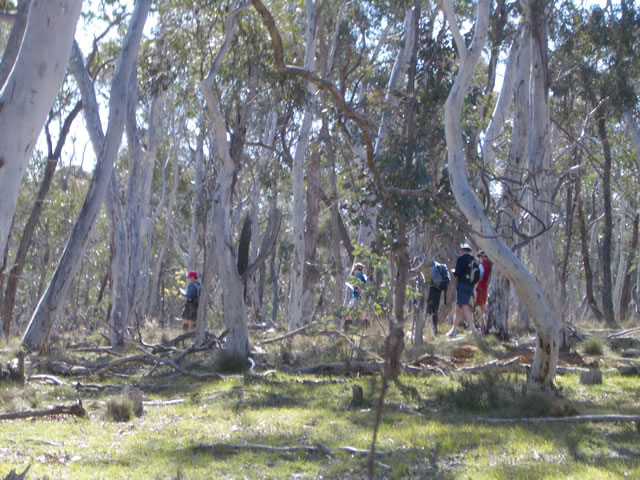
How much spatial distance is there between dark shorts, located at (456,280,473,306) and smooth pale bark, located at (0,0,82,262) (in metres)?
9.15

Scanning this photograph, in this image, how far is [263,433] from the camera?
242 inches

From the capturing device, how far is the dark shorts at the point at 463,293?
12.7 meters

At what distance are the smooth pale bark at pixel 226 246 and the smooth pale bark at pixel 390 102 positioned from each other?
5.90ft

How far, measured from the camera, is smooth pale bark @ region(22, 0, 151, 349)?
35.7 ft

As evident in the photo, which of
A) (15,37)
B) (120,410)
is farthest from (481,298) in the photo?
(15,37)

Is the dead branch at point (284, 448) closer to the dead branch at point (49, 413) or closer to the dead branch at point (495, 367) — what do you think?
the dead branch at point (49, 413)

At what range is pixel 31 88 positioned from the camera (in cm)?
434

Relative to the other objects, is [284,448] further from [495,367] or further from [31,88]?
[495,367]

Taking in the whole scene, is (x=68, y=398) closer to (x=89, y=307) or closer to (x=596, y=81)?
(x=596, y=81)

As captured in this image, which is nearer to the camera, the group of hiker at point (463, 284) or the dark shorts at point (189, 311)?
the group of hiker at point (463, 284)

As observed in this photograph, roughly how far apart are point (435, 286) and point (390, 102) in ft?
11.5

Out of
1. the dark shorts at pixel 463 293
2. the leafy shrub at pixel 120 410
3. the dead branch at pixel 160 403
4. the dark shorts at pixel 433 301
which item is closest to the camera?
the leafy shrub at pixel 120 410

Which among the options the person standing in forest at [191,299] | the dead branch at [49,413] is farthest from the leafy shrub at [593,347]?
the person standing in forest at [191,299]

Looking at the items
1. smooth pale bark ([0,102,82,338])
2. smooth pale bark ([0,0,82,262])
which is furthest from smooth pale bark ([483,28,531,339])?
smooth pale bark ([0,0,82,262])
